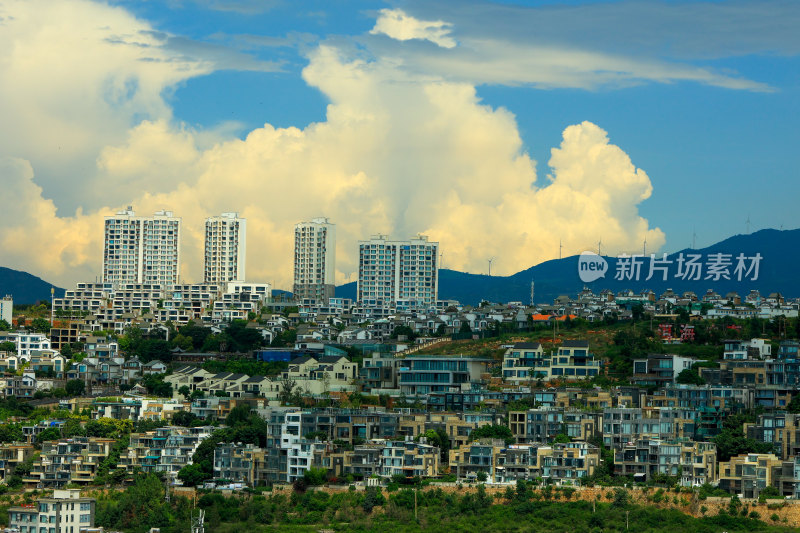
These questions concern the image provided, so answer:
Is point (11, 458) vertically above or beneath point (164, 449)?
beneath

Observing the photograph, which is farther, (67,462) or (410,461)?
(67,462)

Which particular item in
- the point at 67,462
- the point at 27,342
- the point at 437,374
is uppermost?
the point at 27,342

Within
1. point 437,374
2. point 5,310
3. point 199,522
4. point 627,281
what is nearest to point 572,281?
point 627,281

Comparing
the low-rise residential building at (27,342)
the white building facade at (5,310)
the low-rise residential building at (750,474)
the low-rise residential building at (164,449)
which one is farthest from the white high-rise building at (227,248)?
the low-rise residential building at (750,474)

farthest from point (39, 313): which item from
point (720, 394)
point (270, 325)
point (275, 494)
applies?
point (720, 394)

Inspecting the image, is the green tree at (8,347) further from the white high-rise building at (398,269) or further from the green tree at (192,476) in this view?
the white high-rise building at (398,269)

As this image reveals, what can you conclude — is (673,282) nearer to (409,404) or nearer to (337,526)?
(409,404)

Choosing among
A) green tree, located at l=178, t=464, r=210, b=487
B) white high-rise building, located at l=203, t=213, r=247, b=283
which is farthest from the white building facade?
green tree, located at l=178, t=464, r=210, b=487

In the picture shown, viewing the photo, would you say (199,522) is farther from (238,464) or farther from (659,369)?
(659,369)
